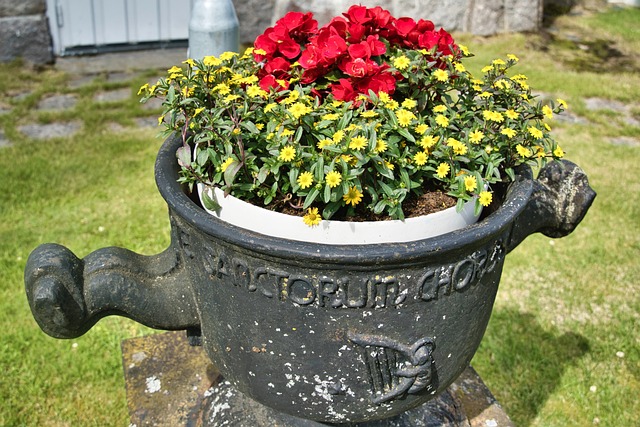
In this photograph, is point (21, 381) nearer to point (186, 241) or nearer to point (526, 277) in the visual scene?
point (186, 241)

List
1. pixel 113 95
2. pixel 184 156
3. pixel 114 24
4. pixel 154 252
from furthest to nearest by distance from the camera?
1. pixel 114 24
2. pixel 113 95
3. pixel 154 252
4. pixel 184 156

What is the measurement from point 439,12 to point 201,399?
15.0ft

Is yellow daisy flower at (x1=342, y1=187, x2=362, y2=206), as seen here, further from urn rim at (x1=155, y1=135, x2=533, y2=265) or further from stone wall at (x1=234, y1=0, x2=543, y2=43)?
stone wall at (x1=234, y1=0, x2=543, y2=43)

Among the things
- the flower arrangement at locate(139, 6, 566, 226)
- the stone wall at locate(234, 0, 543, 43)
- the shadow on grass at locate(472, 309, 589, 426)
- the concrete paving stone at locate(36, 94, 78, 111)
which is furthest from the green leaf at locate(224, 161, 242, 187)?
the stone wall at locate(234, 0, 543, 43)

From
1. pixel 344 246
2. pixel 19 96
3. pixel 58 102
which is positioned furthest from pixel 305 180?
pixel 19 96

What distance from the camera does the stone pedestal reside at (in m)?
2.19

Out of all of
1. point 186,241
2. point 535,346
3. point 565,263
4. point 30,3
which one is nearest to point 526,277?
point 565,263

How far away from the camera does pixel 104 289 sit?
1756 mm

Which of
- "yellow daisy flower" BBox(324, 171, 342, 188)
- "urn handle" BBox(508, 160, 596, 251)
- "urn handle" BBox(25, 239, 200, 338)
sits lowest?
"urn handle" BBox(25, 239, 200, 338)

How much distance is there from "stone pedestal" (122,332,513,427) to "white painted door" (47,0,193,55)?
351cm

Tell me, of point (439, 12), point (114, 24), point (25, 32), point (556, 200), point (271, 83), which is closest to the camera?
point (271, 83)

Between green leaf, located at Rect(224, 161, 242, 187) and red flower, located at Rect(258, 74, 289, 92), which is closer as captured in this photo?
green leaf, located at Rect(224, 161, 242, 187)

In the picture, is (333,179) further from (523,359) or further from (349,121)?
(523,359)

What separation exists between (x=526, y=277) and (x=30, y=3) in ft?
12.5
